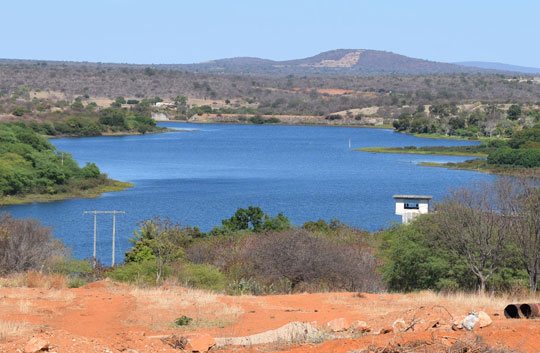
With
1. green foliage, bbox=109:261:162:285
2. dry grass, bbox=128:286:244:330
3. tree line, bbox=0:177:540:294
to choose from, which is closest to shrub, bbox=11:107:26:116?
tree line, bbox=0:177:540:294

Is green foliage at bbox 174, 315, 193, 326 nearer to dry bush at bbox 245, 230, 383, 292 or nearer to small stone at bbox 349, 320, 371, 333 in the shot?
small stone at bbox 349, 320, 371, 333

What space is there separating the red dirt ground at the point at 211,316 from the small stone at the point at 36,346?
0.13 metres

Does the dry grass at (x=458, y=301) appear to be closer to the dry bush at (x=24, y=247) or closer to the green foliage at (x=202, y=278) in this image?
the green foliage at (x=202, y=278)

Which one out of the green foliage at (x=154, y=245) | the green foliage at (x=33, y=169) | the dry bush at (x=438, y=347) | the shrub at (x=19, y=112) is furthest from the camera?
the shrub at (x=19, y=112)

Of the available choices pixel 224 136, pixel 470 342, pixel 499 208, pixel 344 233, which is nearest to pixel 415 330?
pixel 470 342

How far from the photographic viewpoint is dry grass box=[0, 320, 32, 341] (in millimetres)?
12945

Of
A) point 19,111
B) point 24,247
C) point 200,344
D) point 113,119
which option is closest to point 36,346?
point 200,344

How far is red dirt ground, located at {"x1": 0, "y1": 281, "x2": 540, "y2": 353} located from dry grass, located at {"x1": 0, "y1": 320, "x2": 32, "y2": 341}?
1.2 inches

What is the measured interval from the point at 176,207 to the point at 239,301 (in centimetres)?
4939

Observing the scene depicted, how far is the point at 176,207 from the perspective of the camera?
6669 cm

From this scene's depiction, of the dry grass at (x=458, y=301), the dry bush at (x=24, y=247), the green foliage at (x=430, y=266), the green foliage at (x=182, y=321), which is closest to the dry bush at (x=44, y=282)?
the green foliage at (x=182, y=321)

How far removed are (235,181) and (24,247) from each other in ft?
196

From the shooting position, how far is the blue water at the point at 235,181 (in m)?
61.1

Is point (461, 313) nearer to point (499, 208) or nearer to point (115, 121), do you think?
point (499, 208)
